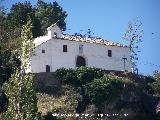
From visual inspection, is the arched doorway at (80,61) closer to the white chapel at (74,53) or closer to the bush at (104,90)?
the white chapel at (74,53)

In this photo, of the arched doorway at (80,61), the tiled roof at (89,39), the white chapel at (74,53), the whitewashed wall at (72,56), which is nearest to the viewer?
the whitewashed wall at (72,56)

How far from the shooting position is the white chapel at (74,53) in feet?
220

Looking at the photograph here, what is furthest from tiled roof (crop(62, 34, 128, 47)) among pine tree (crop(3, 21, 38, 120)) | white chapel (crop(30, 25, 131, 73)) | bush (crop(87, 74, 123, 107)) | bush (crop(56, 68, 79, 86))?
pine tree (crop(3, 21, 38, 120))

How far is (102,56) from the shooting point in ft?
240

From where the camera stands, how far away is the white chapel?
6706 cm

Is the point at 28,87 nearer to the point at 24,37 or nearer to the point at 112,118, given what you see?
the point at 24,37

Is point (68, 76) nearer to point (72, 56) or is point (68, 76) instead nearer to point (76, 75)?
point (76, 75)

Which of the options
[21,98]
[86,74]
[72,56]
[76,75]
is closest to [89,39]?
[72,56]

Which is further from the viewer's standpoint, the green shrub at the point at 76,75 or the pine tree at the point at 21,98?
the green shrub at the point at 76,75

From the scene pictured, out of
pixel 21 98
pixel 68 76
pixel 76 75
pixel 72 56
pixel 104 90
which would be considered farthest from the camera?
pixel 72 56

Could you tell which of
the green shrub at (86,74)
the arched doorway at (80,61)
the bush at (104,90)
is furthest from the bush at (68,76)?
the arched doorway at (80,61)

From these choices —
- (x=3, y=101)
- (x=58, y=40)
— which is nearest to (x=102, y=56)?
(x=58, y=40)

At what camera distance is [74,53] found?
70.5 m

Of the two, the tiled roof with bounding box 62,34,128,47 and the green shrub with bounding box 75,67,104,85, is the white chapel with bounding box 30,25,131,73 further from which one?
the green shrub with bounding box 75,67,104,85
